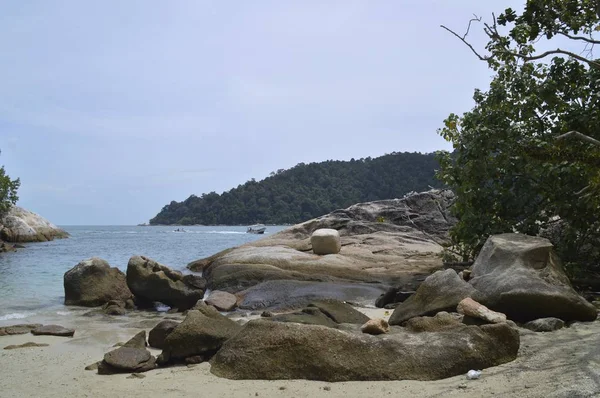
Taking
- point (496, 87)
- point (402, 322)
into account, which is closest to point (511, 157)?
point (496, 87)

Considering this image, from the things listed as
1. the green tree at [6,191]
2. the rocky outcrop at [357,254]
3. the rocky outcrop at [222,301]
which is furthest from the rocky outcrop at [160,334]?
the green tree at [6,191]

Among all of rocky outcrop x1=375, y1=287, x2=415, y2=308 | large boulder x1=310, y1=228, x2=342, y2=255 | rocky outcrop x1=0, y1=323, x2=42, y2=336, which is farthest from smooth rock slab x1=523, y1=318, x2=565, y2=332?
large boulder x1=310, y1=228, x2=342, y2=255

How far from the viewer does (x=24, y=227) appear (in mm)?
57094

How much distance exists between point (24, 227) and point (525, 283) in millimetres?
58656

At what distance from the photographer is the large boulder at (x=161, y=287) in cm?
1385

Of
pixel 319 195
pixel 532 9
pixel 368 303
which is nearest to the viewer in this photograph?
pixel 532 9

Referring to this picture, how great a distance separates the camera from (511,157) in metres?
12.7

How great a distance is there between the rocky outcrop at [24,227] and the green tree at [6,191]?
1.52m

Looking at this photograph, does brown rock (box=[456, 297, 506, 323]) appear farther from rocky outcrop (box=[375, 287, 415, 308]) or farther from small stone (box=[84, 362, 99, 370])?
small stone (box=[84, 362, 99, 370])

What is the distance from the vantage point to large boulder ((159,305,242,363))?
7.12 m

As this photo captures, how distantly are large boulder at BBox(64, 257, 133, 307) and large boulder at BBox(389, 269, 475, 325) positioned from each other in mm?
8697

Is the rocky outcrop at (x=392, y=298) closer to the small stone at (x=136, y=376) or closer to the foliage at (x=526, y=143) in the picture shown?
the foliage at (x=526, y=143)

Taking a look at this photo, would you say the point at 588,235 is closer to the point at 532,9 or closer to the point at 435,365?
the point at 532,9

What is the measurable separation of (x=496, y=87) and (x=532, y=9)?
242 cm
